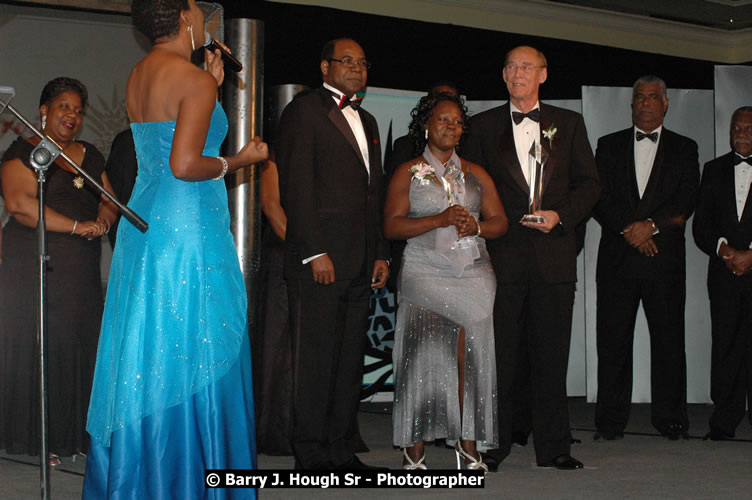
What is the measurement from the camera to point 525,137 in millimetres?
4746

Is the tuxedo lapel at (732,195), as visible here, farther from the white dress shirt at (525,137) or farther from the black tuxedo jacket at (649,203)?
the white dress shirt at (525,137)

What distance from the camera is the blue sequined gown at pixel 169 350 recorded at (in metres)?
3.09

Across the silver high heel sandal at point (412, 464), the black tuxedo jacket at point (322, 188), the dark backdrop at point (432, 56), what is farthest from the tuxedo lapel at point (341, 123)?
the dark backdrop at point (432, 56)

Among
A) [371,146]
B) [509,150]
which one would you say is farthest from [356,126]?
[509,150]

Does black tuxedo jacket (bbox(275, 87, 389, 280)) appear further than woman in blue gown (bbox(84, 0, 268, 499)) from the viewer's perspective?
Yes

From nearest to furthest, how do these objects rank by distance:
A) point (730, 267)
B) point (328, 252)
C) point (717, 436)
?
1. point (328, 252)
2. point (717, 436)
3. point (730, 267)

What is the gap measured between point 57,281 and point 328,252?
5.33ft

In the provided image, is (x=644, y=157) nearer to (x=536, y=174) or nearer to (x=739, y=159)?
(x=739, y=159)

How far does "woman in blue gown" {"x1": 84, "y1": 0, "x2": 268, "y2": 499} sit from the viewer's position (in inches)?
121

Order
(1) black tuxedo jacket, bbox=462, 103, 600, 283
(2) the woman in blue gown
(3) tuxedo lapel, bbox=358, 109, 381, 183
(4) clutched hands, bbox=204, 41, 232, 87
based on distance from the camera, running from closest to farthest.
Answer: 1. (2) the woman in blue gown
2. (4) clutched hands, bbox=204, 41, 232, 87
3. (3) tuxedo lapel, bbox=358, 109, 381, 183
4. (1) black tuxedo jacket, bbox=462, 103, 600, 283

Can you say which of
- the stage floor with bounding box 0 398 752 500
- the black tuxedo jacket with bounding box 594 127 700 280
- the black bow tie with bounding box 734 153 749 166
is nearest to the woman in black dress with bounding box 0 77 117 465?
the stage floor with bounding box 0 398 752 500

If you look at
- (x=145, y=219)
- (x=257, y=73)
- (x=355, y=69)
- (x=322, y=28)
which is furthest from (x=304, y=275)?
(x=322, y=28)

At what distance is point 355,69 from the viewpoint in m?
4.39

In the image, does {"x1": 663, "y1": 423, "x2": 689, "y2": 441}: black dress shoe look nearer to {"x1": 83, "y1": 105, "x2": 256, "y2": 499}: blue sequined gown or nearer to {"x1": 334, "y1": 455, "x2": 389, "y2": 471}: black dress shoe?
{"x1": 334, "y1": 455, "x2": 389, "y2": 471}: black dress shoe
